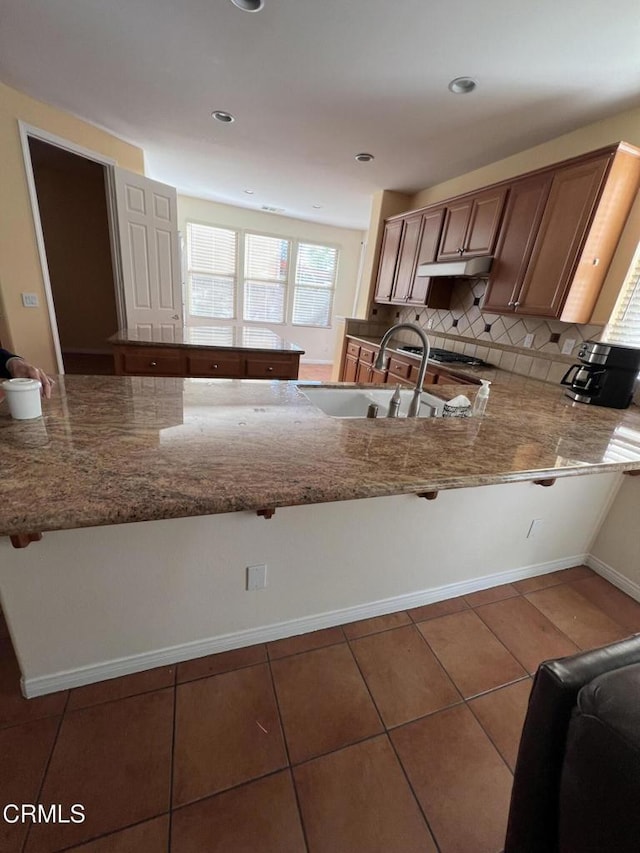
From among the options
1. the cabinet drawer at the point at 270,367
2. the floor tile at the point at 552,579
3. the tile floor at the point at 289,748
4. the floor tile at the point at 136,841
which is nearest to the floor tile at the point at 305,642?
the tile floor at the point at 289,748

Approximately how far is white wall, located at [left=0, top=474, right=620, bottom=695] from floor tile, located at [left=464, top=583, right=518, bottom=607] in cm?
4

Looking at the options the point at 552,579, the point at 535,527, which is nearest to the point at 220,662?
the point at 535,527

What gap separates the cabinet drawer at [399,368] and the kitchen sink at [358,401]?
164 cm

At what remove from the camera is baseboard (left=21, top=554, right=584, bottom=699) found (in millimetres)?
1191

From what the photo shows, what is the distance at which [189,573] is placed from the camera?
1205 millimetres

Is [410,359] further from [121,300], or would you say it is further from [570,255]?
[121,300]

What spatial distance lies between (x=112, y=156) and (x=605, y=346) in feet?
14.9

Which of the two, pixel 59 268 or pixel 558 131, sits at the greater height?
pixel 558 131

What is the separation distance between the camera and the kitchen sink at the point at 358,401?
177cm

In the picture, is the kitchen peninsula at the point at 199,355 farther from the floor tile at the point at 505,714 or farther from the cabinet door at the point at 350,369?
the floor tile at the point at 505,714

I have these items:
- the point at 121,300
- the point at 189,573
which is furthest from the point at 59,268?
the point at 189,573

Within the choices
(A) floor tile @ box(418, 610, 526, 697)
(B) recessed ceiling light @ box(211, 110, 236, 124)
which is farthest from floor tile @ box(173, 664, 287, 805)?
(B) recessed ceiling light @ box(211, 110, 236, 124)

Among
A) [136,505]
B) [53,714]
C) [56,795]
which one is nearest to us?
[136,505]
